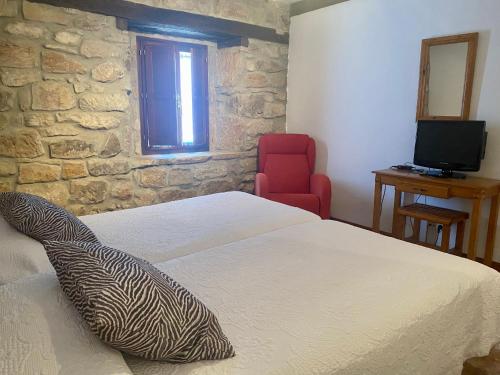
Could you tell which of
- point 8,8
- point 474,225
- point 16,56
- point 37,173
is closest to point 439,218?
point 474,225

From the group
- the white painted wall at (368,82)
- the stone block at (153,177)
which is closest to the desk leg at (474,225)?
the white painted wall at (368,82)

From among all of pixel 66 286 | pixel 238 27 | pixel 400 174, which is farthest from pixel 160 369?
pixel 238 27

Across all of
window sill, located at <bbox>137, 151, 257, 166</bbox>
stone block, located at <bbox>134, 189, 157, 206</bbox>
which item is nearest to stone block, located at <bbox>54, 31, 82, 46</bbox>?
window sill, located at <bbox>137, 151, 257, 166</bbox>

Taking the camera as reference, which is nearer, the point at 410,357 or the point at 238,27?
the point at 410,357

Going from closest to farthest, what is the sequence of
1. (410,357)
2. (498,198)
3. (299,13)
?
1. (410,357)
2. (498,198)
3. (299,13)

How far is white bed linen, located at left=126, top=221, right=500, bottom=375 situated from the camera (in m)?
0.99

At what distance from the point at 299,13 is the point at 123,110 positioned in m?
2.22

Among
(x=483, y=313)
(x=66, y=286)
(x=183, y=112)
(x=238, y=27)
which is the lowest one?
(x=483, y=313)

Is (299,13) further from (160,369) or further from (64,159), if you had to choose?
(160,369)

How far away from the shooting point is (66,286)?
1.00 meters

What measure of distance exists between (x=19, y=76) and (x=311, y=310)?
262 cm

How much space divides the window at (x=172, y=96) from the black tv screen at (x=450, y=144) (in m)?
2.15

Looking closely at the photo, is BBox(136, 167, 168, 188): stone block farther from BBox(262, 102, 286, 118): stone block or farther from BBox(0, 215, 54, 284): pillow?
BBox(0, 215, 54, 284): pillow

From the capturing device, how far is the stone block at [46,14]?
261 centimetres
